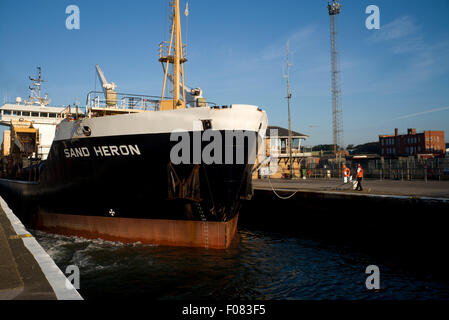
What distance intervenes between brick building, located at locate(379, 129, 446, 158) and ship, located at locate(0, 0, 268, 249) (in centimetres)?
7462

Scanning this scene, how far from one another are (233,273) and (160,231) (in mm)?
3401

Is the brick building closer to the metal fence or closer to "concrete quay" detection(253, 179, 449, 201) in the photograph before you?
the metal fence

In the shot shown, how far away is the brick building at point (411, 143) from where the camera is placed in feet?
247

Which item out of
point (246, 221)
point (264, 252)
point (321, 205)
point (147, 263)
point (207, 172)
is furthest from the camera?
point (246, 221)

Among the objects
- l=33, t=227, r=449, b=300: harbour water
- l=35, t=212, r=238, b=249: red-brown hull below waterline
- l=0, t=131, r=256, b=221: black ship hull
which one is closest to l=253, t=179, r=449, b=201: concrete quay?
l=33, t=227, r=449, b=300: harbour water

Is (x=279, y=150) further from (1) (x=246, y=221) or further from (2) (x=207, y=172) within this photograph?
(2) (x=207, y=172)

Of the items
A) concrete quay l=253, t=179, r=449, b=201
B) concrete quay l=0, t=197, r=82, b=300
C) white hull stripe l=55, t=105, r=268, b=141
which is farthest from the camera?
concrete quay l=253, t=179, r=449, b=201

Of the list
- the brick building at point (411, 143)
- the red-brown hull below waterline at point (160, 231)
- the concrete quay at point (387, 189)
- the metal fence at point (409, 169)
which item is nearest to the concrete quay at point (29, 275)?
the red-brown hull below waterline at point (160, 231)

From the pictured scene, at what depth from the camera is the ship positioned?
10523 millimetres

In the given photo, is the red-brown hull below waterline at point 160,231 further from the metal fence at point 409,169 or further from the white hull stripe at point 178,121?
the metal fence at point 409,169

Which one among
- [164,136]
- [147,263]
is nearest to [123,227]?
[147,263]

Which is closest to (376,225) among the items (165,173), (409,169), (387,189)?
(387,189)

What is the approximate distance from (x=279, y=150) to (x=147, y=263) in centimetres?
2962

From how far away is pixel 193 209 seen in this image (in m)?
10.8
